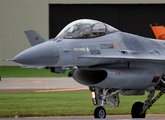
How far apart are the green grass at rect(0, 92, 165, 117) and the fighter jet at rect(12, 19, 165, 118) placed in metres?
4.06

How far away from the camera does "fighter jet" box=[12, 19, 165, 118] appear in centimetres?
1370

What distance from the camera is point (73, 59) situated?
44.7 feet

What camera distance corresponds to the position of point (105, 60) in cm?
1410

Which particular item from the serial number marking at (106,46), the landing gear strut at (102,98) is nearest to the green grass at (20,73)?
the landing gear strut at (102,98)

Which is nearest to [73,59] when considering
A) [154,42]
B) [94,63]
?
[94,63]

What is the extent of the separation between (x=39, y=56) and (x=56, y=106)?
8380mm

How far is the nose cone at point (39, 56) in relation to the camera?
42.3ft

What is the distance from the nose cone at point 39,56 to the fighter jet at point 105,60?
22mm

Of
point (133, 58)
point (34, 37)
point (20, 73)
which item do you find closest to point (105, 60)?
point (133, 58)

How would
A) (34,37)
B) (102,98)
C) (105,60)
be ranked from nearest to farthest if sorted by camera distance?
1. (105,60)
2. (102,98)
3. (34,37)

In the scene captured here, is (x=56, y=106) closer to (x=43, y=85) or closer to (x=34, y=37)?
(x=43, y=85)

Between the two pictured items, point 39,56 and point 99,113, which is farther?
point 99,113

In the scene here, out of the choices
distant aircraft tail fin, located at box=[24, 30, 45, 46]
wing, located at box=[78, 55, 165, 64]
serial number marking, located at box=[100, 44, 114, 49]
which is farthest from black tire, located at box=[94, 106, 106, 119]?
distant aircraft tail fin, located at box=[24, 30, 45, 46]

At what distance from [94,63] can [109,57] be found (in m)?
0.37
